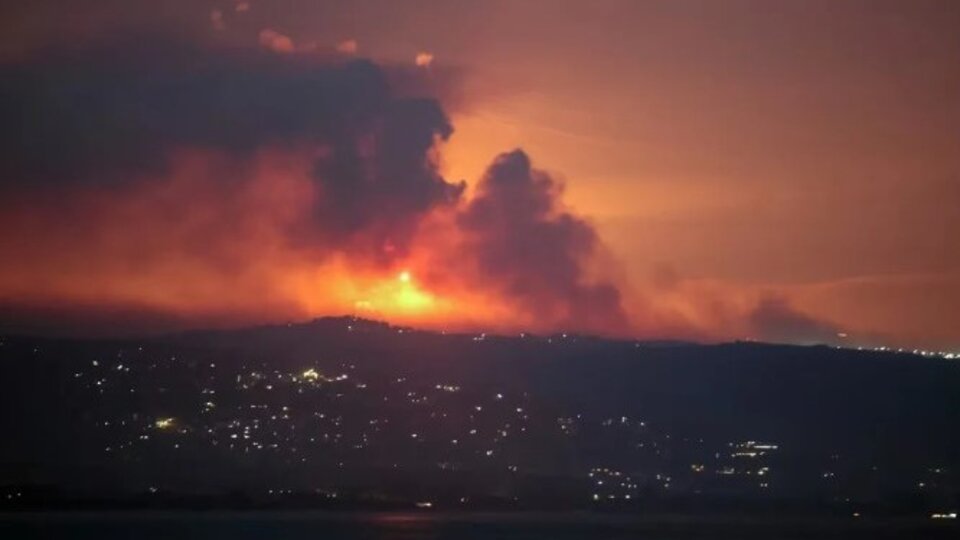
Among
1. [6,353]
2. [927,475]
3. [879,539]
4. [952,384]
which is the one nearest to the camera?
[879,539]

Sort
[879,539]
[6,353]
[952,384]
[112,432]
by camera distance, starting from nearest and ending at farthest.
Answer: [879,539], [112,432], [6,353], [952,384]

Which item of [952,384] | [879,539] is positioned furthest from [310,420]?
[952,384]

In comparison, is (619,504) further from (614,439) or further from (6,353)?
(6,353)

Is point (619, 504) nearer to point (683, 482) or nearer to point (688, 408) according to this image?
point (683, 482)

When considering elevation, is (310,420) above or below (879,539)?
above

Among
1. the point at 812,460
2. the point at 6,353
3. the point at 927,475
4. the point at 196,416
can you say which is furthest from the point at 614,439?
the point at 6,353

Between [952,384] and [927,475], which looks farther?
[952,384]
